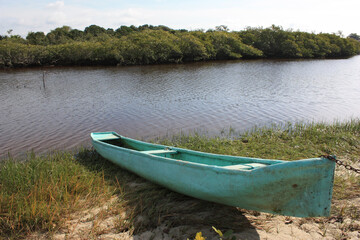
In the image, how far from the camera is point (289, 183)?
3410mm

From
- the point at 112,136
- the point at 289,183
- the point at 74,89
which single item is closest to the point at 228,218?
the point at 289,183

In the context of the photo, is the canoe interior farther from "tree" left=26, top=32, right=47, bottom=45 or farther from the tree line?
"tree" left=26, top=32, right=47, bottom=45

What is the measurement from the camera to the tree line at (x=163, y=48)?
114 ft

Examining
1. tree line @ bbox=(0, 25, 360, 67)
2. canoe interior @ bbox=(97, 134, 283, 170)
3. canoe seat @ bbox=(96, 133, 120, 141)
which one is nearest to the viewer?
canoe interior @ bbox=(97, 134, 283, 170)

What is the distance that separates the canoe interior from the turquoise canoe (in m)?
0.02

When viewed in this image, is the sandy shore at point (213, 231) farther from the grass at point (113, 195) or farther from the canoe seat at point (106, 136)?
the canoe seat at point (106, 136)

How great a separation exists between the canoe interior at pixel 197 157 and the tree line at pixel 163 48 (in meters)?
29.1

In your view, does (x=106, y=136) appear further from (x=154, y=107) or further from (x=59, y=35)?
(x=59, y=35)

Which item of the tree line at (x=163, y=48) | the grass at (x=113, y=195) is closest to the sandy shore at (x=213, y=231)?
the grass at (x=113, y=195)

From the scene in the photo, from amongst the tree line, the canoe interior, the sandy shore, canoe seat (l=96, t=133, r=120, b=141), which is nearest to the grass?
the sandy shore

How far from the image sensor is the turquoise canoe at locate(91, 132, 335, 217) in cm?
332

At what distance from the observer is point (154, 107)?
13234mm

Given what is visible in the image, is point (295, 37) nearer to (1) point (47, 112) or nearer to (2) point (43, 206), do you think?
(1) point (47, 112)

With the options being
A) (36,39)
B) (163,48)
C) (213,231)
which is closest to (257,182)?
(213,231)
